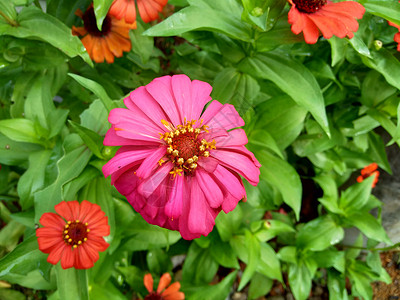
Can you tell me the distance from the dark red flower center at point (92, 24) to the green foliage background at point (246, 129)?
0.10 ft

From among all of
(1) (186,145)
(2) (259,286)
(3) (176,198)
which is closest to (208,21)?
(1) (186,145)

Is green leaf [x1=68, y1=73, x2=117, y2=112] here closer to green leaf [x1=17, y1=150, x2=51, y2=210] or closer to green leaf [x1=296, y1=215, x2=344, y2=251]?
green leaf [x1=17, y1=150, x2=51, y2=210]

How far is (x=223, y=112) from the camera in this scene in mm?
602

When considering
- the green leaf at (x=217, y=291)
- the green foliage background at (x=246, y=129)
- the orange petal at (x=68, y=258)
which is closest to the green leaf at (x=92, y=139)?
the green foliage background at (x=246, y=129)

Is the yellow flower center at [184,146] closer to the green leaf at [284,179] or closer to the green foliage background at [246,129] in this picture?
the green foliage background at [246,129]

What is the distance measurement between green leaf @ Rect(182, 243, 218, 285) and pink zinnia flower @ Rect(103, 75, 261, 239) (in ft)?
Result: 2.34

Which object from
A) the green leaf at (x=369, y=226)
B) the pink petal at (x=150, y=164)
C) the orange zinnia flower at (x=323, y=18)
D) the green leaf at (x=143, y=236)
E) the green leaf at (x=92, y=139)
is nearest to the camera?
the pink petal at (x=150, y=164)

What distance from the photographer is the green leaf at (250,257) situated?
3.21 ft

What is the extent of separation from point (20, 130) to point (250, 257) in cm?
76

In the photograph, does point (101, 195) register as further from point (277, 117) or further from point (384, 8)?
point (384, 8)

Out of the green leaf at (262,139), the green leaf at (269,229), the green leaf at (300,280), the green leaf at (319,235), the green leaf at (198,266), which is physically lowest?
the green leaf at (300,280)

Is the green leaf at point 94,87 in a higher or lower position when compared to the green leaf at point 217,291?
higher

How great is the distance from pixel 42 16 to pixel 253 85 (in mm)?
579

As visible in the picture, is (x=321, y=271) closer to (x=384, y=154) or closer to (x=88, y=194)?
(x=384, y=154)
